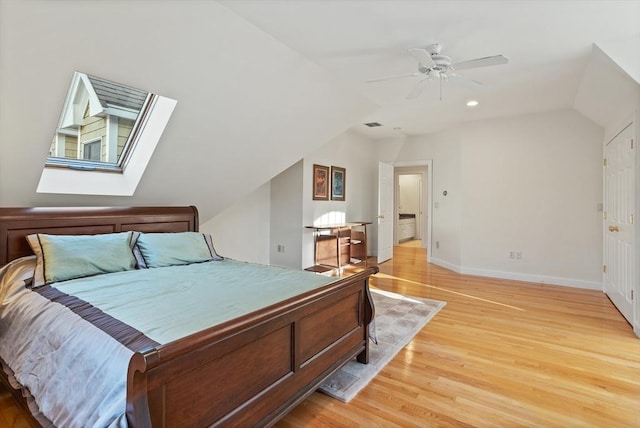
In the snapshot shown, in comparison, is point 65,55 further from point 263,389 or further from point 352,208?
point 352,208

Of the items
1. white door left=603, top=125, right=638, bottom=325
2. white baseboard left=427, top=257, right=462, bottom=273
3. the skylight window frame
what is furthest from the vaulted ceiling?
white baseboard left=427, top=257, right=462, bottom=273

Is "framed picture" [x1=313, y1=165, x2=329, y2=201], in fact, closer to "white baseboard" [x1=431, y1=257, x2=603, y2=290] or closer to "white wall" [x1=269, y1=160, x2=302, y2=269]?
"white wall" [x1=269, y1=160, x2=302, y2=269]

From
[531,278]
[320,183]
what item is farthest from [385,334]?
[531,278]

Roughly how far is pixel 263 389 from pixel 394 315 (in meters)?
2.17

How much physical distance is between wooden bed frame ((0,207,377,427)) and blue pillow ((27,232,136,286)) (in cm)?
34

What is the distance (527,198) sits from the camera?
504 centimetres

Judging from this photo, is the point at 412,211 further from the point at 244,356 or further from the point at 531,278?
the point at 244,356

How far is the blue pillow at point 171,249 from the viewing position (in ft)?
9.42

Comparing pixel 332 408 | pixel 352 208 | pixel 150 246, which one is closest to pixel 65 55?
pixel 150 246

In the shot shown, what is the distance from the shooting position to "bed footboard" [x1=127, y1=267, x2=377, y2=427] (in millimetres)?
1126

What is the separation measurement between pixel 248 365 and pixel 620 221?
425cm

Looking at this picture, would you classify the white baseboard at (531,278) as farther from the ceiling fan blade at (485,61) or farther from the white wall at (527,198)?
the ceiling fan blade at (485,61)

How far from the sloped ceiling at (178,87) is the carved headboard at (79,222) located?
0.71 feet

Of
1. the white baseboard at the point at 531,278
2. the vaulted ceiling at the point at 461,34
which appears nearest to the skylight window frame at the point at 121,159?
the vaulted ceiling at the point at 461,34
